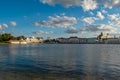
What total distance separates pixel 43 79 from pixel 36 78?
0.84m

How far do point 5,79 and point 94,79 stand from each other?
8343 mm

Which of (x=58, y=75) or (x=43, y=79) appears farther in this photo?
(x=58, y=75)

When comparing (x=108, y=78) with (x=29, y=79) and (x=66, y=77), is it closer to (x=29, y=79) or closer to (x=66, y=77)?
(x=66, y=77)

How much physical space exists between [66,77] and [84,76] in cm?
194

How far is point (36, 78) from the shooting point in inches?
938

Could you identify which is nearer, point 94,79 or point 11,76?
point 94,79

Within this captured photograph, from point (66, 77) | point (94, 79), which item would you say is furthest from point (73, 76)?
point (94, 79)

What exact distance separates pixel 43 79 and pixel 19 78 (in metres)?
2.37

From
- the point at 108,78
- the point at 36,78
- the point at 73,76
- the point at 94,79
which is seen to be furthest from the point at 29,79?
the point at 108,78

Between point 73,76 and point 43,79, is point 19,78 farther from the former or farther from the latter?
point 73,76

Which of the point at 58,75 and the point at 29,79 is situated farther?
the point at 58,75

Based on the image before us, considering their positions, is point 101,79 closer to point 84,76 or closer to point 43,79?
point 84,76

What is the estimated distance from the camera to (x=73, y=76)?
81.3ft

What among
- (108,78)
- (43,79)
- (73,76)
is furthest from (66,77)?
(108,78)
